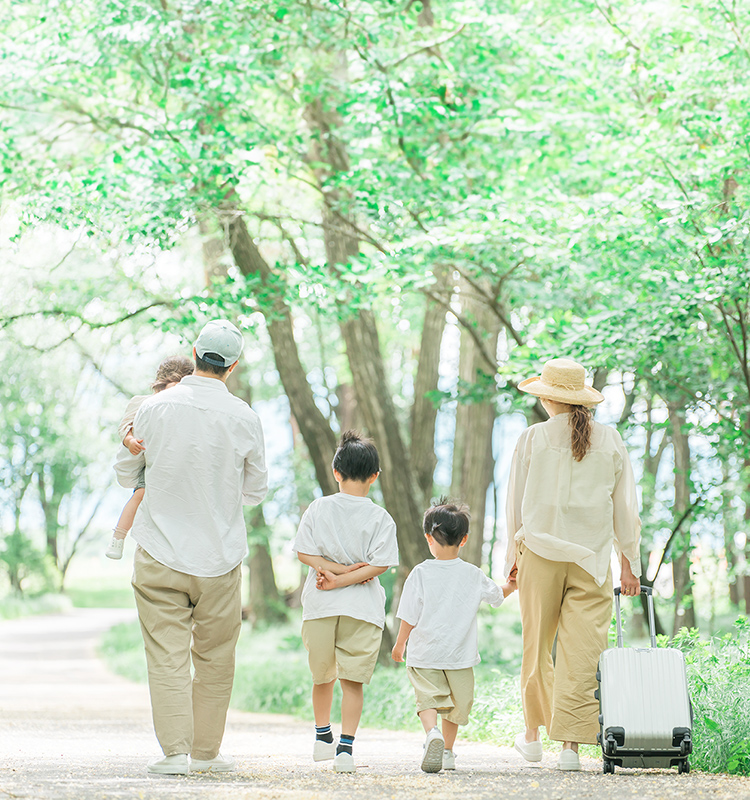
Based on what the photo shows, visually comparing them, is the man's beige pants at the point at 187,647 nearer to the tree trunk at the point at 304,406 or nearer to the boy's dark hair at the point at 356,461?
the boy's dark hair at the point at 356,461

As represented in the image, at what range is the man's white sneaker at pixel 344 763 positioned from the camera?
13.8ft

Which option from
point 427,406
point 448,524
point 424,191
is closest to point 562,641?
point 448,524

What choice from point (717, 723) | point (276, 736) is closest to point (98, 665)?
point (276, 736)

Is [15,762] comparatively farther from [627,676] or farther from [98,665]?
[98,665]

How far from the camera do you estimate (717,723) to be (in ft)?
14.8

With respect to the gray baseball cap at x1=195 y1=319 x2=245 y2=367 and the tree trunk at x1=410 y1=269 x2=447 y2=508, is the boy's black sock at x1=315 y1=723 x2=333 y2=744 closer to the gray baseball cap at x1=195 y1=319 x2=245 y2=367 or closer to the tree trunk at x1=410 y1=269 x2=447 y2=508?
the gray baseball cap at x1=195 y1=319 x2=245 y2=367

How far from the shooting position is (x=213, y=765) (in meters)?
4.14

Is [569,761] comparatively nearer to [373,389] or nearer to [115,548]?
[115,548]

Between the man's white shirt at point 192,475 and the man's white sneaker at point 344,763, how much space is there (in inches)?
38.2

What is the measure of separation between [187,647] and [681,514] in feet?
17.8

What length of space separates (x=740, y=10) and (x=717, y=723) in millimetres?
5329

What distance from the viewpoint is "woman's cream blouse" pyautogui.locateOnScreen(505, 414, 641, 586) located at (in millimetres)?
4551

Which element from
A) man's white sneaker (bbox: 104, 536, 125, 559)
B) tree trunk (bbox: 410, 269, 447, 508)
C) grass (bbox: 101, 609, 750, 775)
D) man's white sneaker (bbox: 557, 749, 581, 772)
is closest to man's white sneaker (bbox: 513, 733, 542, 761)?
man's white sneaker (bbox: 557, 749, 581, 772)

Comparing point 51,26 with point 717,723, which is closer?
point 717,723
